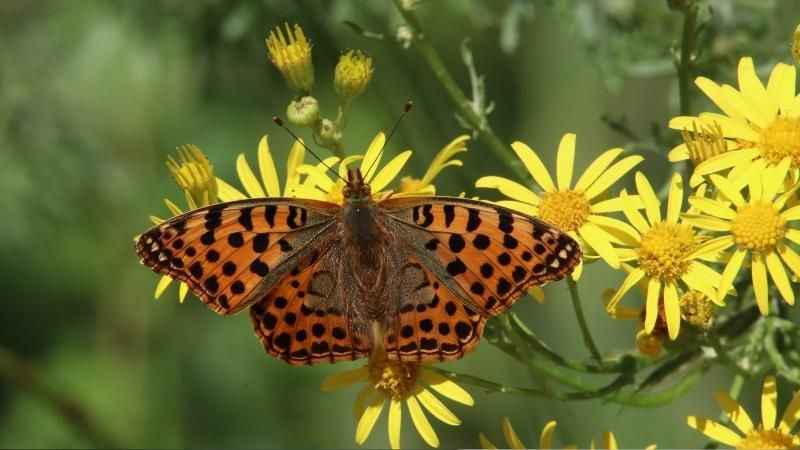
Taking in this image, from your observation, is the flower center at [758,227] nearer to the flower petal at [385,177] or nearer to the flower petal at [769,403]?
the flower petal at [769,403]

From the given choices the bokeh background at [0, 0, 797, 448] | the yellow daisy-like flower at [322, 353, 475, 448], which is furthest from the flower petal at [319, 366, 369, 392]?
the bokeh background at [0, 0, 797, 448]

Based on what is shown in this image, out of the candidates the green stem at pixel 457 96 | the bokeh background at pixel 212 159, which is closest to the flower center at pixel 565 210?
the green stem at pixel 457 96

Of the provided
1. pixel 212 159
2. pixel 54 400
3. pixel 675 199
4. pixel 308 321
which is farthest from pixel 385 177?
pixel 212 159

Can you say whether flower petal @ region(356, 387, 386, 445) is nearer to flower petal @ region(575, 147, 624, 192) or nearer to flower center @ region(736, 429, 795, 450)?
flower petal @ region(575, 147, 624, 192)

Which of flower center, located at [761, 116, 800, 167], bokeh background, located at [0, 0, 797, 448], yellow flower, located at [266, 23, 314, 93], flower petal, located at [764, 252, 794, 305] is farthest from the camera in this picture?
bokeh background, located at [0, 0, 797, 448]

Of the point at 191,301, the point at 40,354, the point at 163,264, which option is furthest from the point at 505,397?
the point at 163,264
